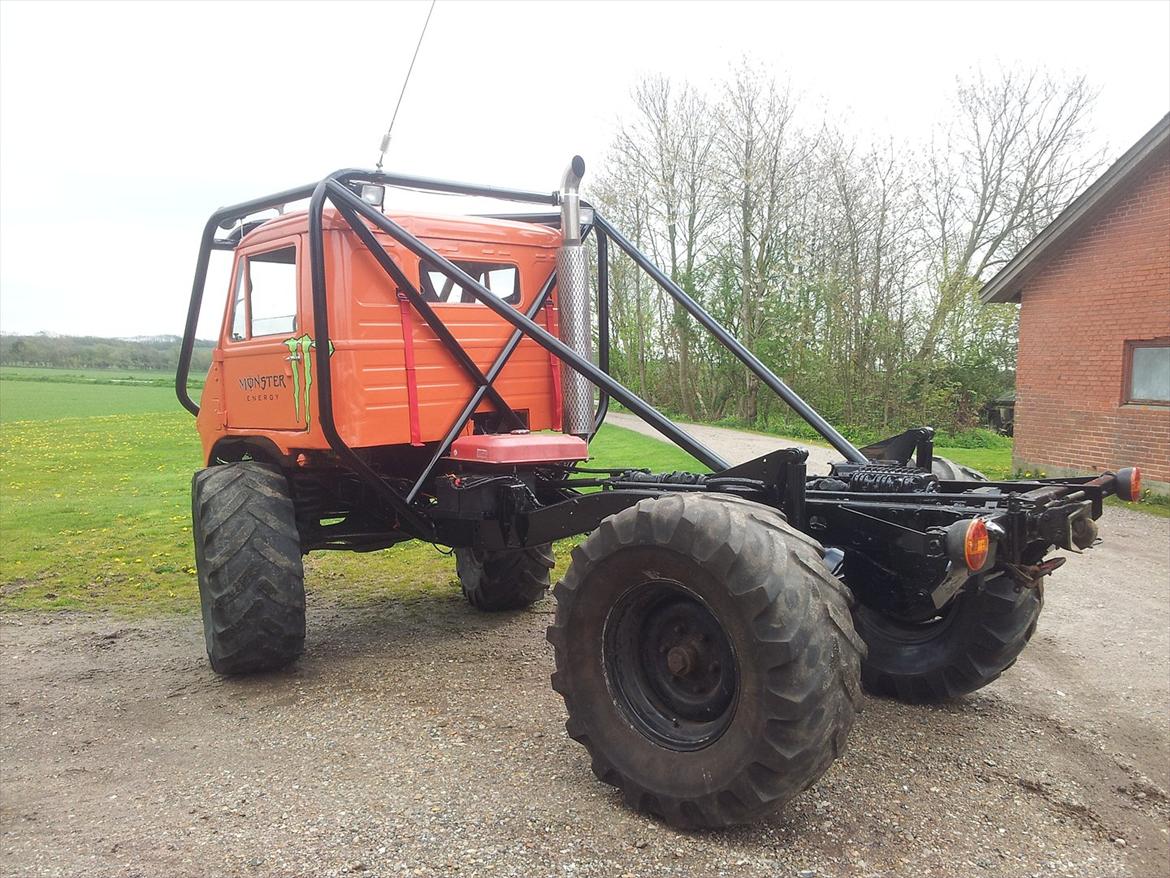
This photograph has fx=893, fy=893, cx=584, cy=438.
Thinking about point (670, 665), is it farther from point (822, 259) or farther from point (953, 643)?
point (822, 259)

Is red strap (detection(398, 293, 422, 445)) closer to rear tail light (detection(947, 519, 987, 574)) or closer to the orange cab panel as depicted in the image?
the orange cab panel

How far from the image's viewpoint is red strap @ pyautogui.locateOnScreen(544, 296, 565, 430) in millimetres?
6008

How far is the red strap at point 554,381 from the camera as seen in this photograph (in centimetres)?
601

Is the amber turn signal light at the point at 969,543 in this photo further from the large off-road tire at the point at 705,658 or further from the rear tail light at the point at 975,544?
the large off-road tire at the point at 705,658

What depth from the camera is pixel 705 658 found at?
141 inches

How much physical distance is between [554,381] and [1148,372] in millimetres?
10412

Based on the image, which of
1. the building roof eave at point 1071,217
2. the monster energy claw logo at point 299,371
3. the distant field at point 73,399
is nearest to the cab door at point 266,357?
the monster energy claw logo at point 299,371

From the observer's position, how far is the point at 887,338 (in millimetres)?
23281

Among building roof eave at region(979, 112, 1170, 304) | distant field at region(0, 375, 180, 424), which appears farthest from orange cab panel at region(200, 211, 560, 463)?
distant field at region(0, 375, 180, 424)

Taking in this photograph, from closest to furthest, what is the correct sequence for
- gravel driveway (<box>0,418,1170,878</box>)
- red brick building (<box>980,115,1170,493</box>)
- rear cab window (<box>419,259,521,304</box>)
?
gravel driveway (<box>0,418,1170,878</box>) < rear cab window (<box>419,259,521,304</box>) < red brick building (<box>980,115,1170,493</box>)

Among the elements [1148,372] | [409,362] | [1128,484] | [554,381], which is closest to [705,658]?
[1128,484]

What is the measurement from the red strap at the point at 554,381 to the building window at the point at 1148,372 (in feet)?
33.6

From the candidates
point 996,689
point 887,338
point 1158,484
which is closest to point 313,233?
point 996,689

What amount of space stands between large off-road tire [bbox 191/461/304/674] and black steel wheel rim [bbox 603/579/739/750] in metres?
2.29
